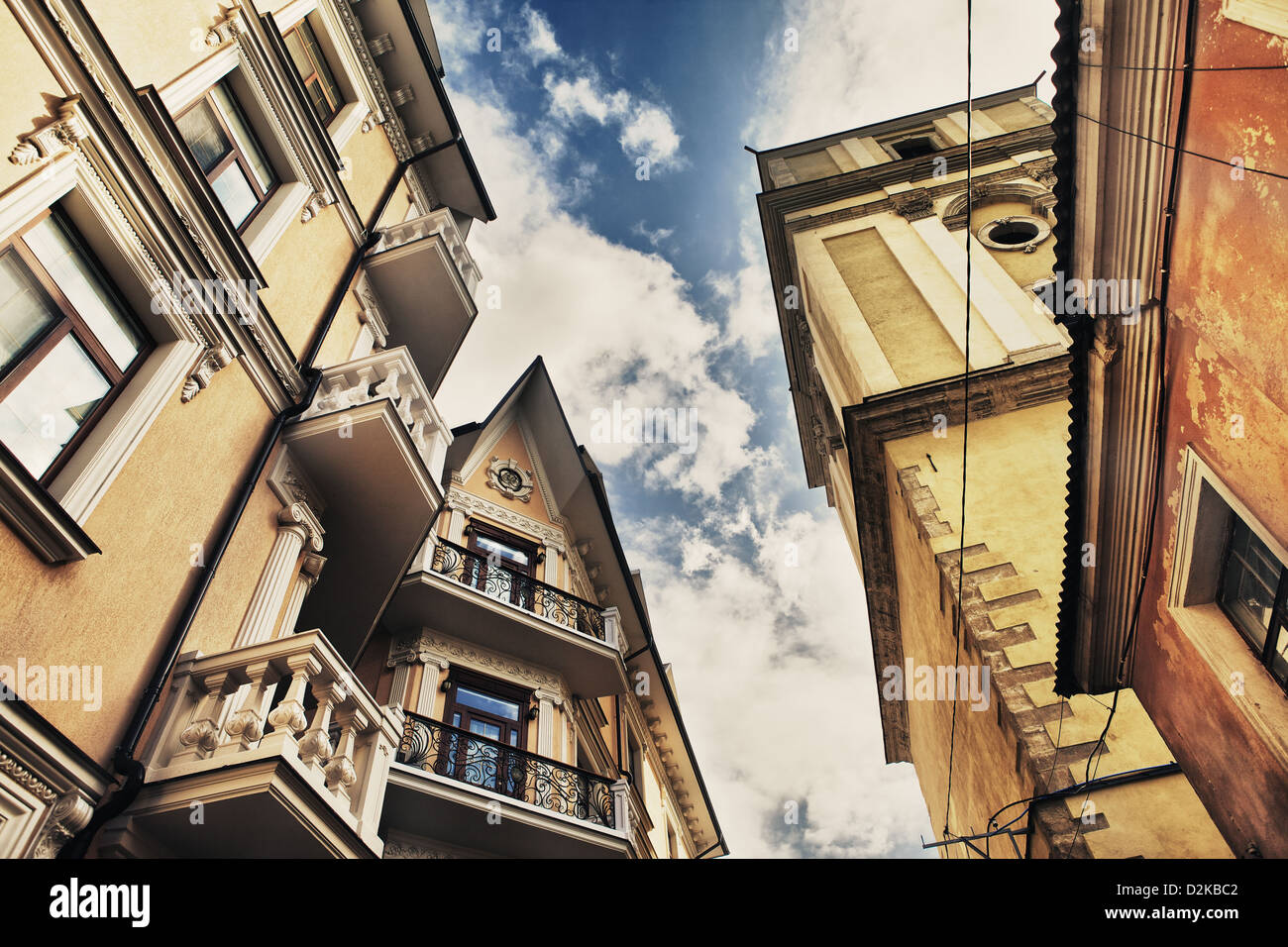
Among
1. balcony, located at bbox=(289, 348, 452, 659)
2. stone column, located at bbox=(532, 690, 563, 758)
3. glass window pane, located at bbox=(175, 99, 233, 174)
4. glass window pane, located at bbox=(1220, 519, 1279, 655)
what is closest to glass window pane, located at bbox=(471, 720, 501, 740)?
stone column, located at bbox=(532, 690, 563, 758)

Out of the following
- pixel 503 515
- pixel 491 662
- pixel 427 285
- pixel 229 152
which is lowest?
pixel 491 662

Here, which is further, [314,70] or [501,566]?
[501,566]

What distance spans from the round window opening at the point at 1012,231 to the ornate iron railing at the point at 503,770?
54.2 feet

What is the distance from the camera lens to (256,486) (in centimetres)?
859

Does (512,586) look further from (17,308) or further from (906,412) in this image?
(17,308)

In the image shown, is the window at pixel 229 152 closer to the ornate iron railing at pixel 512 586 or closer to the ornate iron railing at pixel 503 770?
the ornate iron railing at pixel 512 586

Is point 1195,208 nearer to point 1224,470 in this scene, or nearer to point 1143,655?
point 1224,470

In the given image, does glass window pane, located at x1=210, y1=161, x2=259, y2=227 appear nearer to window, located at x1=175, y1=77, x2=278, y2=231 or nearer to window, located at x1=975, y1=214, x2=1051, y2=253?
window, located at x1=175, y1=77, x2=278, y2=231

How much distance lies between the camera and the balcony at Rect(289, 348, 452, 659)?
942 cm

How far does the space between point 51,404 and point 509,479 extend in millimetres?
11916

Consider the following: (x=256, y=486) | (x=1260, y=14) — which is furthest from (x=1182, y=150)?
(x=256, y=486)

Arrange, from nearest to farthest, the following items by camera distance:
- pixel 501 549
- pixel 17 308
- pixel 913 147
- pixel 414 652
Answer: pixel 17 308 → pixel 414 652 → pixel 501 549 → pixel 913 147

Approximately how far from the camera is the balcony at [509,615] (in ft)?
42.7

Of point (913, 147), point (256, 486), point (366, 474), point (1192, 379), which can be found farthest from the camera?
point (913, 147)
